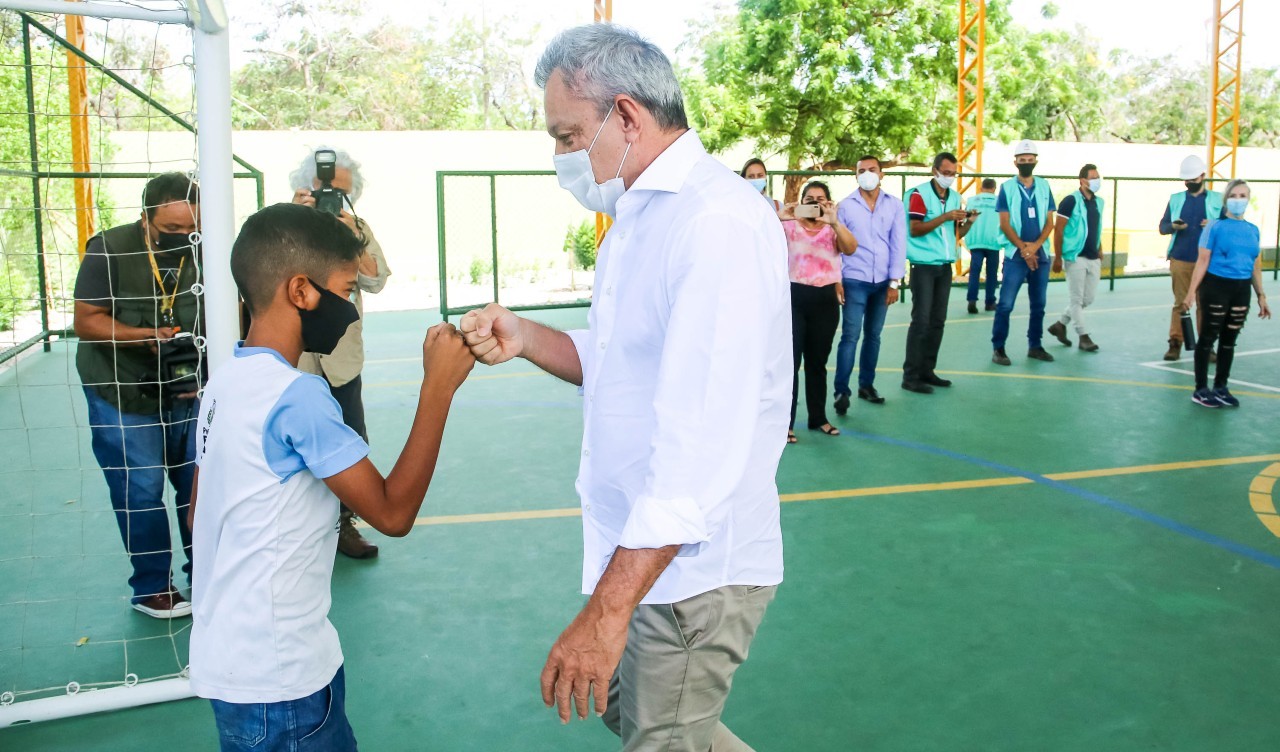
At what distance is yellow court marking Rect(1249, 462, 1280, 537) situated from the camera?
5523 millimetres

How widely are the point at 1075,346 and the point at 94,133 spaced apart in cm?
1778

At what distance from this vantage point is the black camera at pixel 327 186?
4.97 metres

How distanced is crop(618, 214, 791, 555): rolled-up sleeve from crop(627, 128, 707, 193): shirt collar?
0.15 m

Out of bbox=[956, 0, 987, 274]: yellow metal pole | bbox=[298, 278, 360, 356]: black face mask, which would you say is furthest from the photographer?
bbox=[956, 0, 987, 274]: yellow metal pole

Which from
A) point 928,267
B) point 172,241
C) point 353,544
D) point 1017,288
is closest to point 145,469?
point 172,241

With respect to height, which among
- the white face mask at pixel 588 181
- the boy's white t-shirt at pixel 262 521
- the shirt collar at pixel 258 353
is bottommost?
the boy's white t-shirt at pixel 262 521

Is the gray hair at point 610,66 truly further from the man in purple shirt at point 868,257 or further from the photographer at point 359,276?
the man in purple shirt at point 868,257

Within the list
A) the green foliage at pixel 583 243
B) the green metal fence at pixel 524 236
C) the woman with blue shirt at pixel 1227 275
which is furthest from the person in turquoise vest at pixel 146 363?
the green foliage at pixel 583 243

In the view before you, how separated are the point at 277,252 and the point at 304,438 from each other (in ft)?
1.36

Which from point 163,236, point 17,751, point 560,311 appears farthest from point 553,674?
point 560,311

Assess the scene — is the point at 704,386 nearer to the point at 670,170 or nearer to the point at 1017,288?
the point at 670,170

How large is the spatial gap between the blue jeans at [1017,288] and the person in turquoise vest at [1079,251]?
37 cm

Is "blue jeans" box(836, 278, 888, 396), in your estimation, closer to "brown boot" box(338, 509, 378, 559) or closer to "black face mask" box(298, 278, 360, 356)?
"brown boot" box(338, 509, 378, 559)

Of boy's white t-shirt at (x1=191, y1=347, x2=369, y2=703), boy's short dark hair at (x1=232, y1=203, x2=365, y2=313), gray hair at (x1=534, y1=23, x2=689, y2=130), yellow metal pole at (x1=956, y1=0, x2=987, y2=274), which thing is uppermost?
yellow metal pole at (x1=956, y1=0, x2=987, y2=274)
